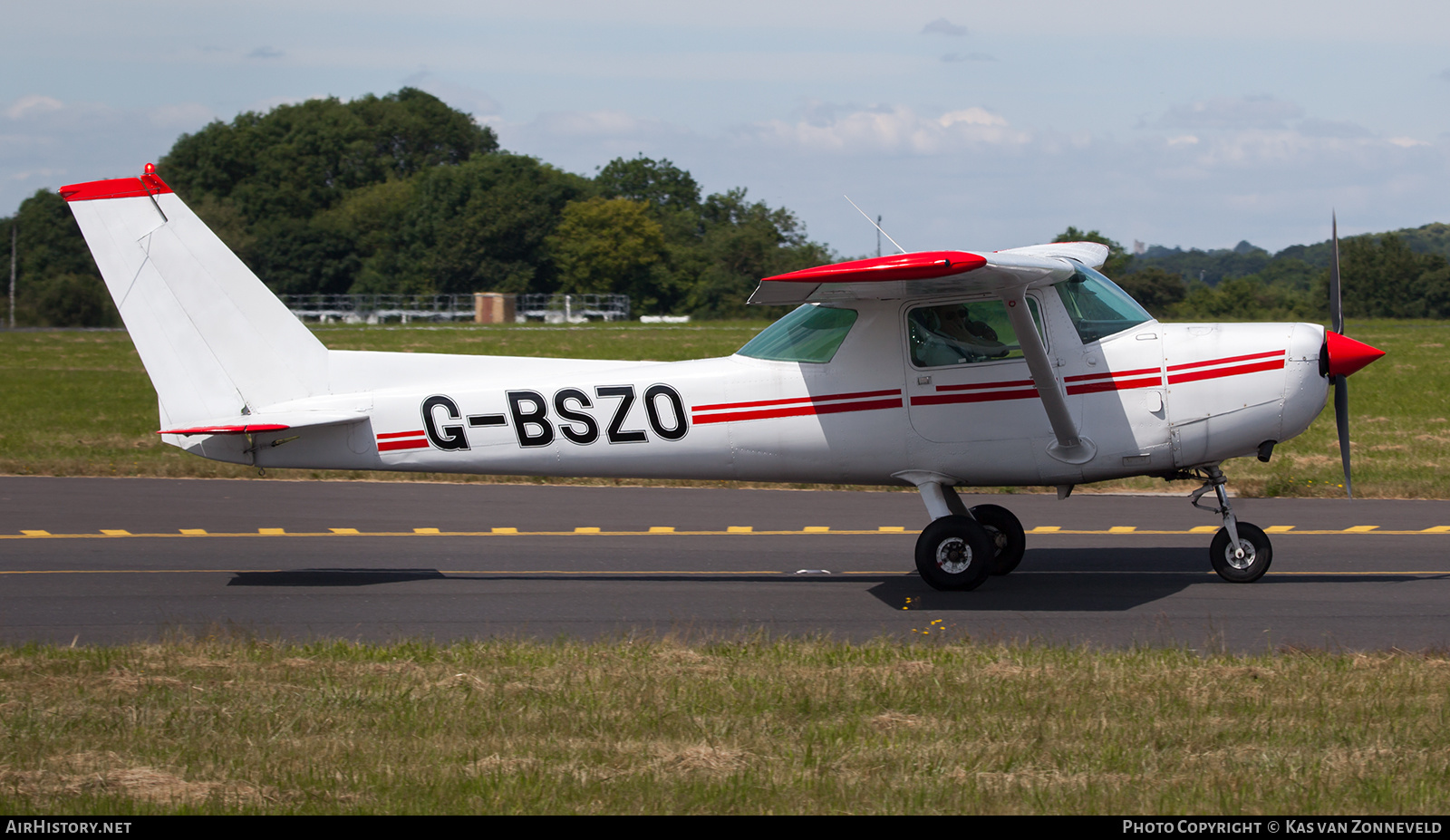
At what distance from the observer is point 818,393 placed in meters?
8.74

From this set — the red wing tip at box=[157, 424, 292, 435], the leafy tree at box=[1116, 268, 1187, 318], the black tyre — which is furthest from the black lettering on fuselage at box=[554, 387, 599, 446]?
the leafy tree at box=[1116, 268, 1187, 318]

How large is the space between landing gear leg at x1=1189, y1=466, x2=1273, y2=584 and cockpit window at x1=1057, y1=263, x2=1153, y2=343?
1.25 m

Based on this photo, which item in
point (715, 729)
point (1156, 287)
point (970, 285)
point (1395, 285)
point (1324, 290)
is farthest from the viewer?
point (1395, 285)

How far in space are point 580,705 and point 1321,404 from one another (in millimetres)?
5826

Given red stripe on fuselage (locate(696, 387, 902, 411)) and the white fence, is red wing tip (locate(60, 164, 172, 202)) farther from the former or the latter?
the white fence

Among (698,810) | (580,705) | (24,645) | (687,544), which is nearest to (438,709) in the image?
(580,705)

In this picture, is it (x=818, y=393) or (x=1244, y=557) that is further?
(x=1244, y=557)

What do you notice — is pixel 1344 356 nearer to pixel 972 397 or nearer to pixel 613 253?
pixel 972 397

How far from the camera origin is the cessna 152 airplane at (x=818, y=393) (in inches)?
331

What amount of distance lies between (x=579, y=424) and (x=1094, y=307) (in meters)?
3.74

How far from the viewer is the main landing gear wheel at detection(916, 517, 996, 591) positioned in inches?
336

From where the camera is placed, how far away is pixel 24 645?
22.8ft

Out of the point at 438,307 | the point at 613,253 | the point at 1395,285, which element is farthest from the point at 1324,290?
the point at 438,307

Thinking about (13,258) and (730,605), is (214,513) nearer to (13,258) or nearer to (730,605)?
(730,605)
